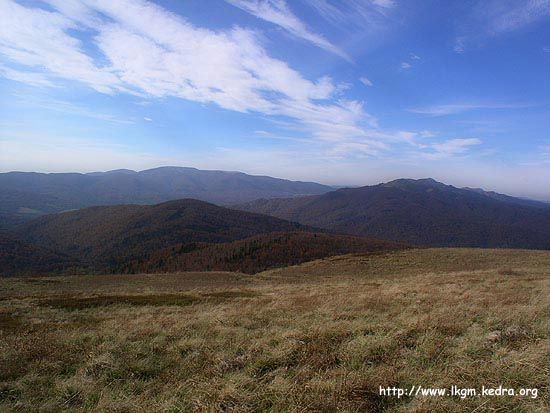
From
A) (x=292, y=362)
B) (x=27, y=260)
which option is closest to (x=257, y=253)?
(x=292, y=362)

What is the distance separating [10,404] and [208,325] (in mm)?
5765

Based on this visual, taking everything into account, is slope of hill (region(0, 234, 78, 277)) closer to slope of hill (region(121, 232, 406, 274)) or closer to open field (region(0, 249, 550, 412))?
slope of hill (region(121, 232, 406, 274))

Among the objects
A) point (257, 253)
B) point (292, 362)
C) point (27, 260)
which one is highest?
point (292, 362)

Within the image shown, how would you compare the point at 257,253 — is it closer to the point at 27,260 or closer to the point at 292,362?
the point at 292,362

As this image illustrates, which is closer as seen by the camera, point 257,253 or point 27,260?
point 257,253

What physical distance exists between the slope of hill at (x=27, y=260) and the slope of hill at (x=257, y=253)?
39300mm

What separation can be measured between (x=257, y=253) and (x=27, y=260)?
424 ft

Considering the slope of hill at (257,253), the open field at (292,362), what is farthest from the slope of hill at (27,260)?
the open field at (292,362)

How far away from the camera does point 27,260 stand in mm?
174125

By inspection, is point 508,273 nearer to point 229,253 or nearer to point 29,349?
point 29,349

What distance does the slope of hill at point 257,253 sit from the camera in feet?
393

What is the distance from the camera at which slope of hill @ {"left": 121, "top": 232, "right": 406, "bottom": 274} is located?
120 meters

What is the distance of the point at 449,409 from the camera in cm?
498

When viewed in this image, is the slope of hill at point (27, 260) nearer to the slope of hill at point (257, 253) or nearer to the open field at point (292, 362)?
the slope of hill at point (257, 253)
